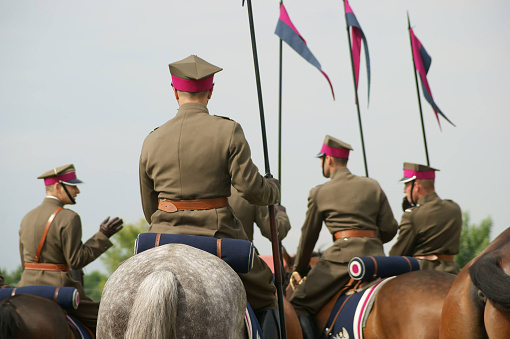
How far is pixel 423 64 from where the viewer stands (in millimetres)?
11914

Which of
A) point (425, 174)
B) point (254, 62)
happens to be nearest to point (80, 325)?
point (254, 62)

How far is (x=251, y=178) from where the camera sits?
4.45 m

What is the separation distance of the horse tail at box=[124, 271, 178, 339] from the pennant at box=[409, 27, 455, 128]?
9102 millimetres

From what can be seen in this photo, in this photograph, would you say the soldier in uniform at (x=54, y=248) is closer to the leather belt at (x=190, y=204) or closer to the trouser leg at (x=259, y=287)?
the trouser leg at (x=259, y=287)

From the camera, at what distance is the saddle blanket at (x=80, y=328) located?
6.74 m

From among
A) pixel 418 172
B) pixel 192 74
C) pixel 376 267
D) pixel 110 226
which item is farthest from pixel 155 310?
pixel 418 172

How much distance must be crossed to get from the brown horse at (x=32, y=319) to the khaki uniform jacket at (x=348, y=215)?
2559 millimetres

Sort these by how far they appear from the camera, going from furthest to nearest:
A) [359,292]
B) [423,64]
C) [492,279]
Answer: [423,64] → [359,292] → [492,279]

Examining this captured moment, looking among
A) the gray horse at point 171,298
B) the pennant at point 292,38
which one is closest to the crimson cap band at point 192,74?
the gray horse at point 171,298

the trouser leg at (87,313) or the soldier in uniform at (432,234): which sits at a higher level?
the soldier in uniform at (432,234)

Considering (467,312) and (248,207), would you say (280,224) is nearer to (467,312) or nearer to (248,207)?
(248,207)

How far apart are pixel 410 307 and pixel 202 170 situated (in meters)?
1.96

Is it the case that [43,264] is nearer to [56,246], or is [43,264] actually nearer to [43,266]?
[43,266]

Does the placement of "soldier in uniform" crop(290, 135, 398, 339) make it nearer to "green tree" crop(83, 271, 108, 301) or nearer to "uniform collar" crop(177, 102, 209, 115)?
"uniform collar" crop(177, 102, 209, 115)
